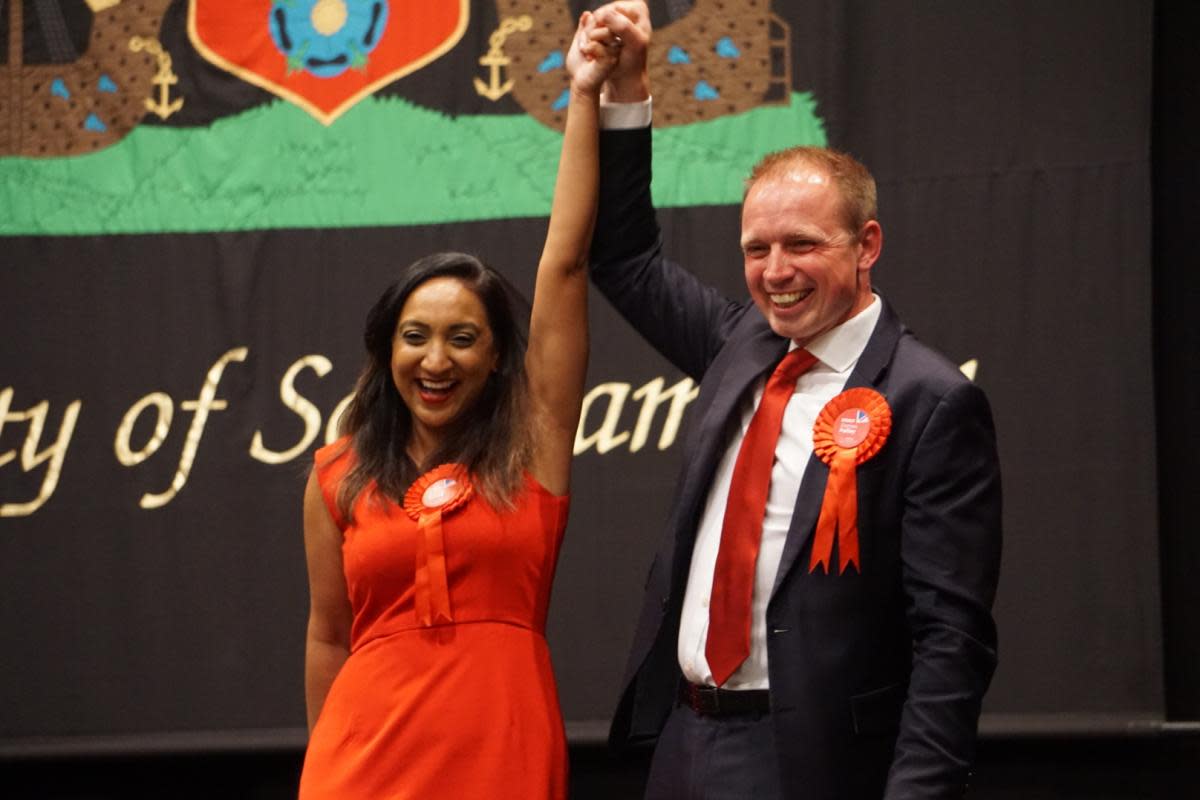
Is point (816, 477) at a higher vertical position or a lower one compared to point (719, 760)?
higher

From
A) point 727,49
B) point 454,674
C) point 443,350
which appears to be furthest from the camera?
point 727,49

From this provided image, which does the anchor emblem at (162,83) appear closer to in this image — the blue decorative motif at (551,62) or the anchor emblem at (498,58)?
the anchor emblem at (498,58)

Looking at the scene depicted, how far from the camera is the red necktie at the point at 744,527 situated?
1.95 metres

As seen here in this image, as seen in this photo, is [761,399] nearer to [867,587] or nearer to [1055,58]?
[867,587]

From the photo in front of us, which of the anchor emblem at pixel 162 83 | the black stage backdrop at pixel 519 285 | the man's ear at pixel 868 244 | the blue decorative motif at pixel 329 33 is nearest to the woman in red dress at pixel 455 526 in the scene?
the man's ear at pixel 868 244

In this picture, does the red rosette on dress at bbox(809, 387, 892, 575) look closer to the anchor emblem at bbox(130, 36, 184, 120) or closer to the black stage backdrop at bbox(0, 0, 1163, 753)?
the black stage backdrop at bbox(0, 0, 1163, 753)

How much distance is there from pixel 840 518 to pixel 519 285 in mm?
1768

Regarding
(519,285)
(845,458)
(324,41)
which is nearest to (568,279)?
(845,458)

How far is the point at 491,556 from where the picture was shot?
88.6 inches

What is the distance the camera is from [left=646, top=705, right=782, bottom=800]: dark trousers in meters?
1.92

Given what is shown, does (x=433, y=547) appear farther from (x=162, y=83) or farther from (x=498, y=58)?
(x=162, y=83)

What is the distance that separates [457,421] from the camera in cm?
239

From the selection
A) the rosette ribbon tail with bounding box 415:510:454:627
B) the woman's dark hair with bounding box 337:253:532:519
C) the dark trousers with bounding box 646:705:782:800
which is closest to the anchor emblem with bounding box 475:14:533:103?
the woman's dark hair with bounding box 337:253:532:519

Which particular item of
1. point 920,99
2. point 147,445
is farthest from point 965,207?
point 147,445
